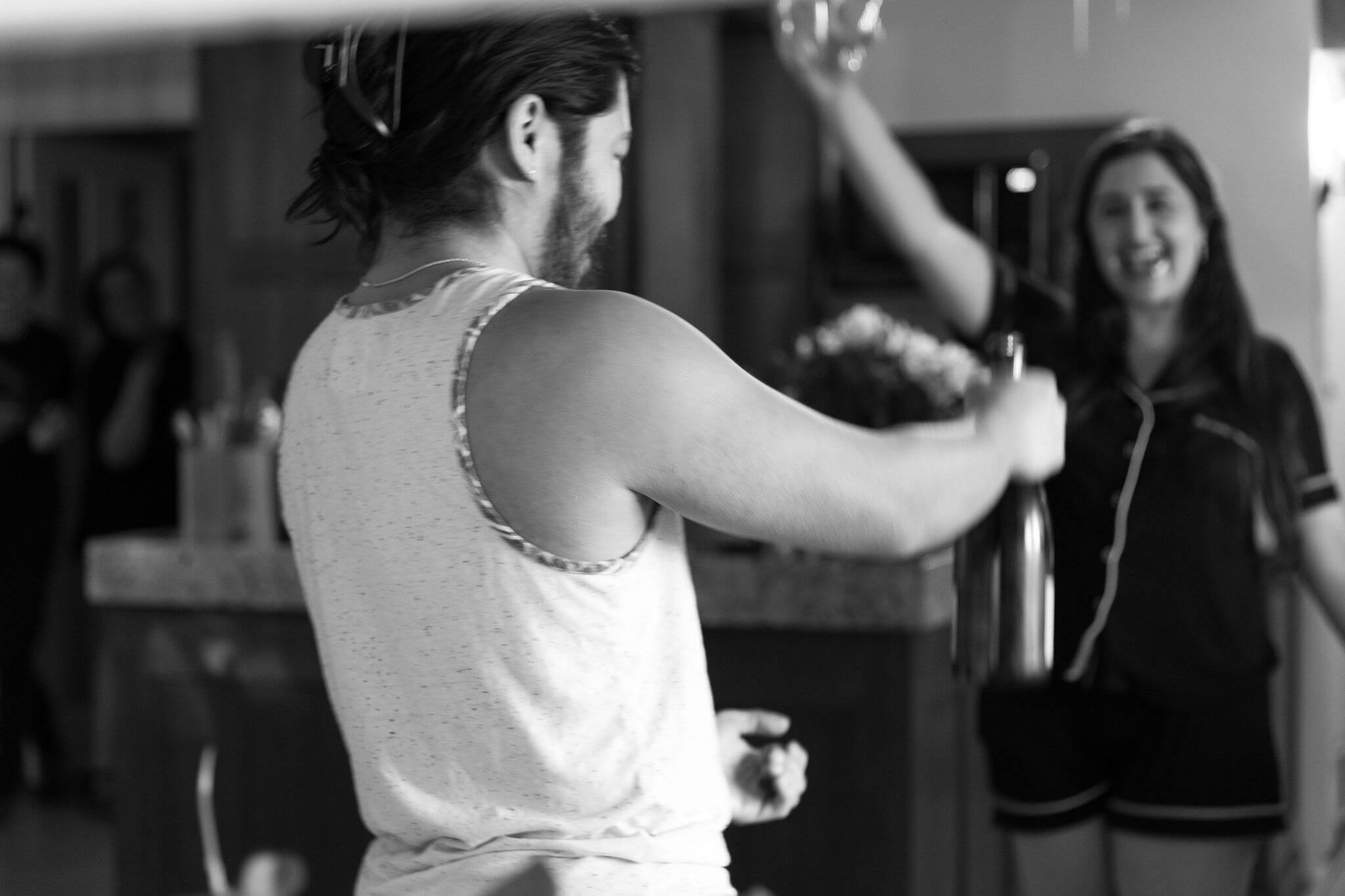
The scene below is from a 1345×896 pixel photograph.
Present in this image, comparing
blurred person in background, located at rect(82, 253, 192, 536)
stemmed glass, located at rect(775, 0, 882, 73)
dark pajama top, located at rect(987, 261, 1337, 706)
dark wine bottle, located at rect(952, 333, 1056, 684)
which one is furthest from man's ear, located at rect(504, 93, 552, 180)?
blurred person in background, located at rect(82, 253, 192, 536)

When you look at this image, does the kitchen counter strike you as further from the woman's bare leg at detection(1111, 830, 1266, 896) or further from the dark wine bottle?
the dark wine bottle

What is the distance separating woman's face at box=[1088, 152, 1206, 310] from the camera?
1646 millimetres

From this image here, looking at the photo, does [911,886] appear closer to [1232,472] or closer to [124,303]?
[1232,472]

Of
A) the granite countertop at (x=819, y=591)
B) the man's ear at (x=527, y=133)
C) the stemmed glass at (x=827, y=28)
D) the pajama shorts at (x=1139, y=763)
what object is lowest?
the pajama shorts at (x=1139, y=763)

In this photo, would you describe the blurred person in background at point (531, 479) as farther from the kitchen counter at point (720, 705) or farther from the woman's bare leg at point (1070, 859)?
the kitchen counter at point (720, 705)

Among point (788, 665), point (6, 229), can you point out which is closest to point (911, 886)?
Result: point (788, 665)

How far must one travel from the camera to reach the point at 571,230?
2.68 feet

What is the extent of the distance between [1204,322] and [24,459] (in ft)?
9.31

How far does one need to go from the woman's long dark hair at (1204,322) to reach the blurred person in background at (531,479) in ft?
2.90

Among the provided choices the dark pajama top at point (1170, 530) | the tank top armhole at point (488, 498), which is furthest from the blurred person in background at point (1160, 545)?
the tank top armhole at point (488, 498)

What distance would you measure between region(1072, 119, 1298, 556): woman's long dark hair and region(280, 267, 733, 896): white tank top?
0.98 m

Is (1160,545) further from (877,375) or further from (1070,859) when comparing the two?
(877,375)

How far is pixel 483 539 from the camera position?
74 cm

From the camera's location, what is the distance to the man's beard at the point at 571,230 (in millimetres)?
801
